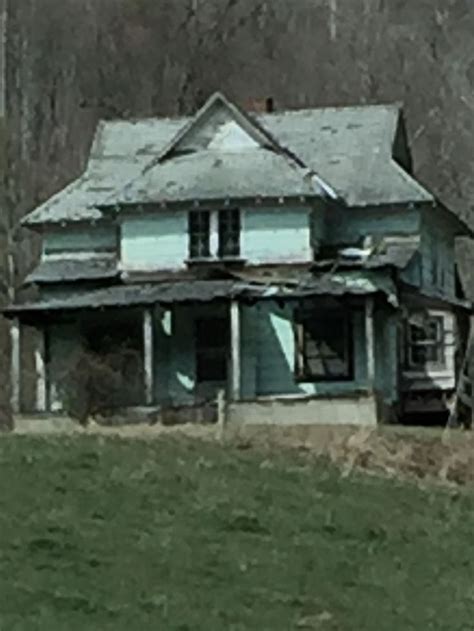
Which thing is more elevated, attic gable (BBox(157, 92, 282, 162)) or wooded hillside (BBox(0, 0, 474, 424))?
wooded hillside (BBox(0, 0, 474, 424))

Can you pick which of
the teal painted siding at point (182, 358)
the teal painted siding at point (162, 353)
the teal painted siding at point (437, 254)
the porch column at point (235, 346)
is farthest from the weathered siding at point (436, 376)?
the teal painted siding at point (162, 353)

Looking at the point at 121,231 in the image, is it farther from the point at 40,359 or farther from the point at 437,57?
the point at 437,57

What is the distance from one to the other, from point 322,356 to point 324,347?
0.19m

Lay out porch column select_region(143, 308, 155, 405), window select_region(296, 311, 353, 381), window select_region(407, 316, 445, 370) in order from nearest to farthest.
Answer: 1. porch column select_region(143, 308, 155, 405)
2. window select_region(296, 311, 353, 381)
3. window select_region(407, 316, 445, 370)

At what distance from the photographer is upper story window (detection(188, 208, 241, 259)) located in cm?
4391

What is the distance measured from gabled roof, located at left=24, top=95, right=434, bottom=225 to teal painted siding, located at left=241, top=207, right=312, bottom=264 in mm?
542

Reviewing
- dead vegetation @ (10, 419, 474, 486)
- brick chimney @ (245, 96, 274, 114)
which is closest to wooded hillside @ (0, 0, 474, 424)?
brick chimney @ (245, 96, 274, 114)

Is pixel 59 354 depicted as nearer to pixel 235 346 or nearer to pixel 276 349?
pixel 276 349

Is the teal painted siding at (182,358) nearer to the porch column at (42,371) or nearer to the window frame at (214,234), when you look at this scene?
the window frame at (214,234)

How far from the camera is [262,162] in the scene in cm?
4469

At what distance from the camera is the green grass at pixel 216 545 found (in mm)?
17891

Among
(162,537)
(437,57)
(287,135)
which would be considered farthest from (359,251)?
(437,57)

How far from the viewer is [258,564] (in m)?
20.1

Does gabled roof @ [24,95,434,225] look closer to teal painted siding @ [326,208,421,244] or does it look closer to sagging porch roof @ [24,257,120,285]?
teal painted siding @ [326,208,421,244]
